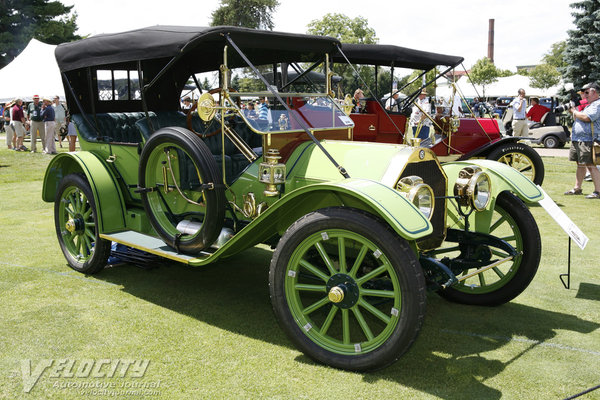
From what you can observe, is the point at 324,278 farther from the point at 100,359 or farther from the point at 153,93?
the point at 153,93

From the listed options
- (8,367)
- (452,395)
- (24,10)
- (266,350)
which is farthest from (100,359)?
(24,10)

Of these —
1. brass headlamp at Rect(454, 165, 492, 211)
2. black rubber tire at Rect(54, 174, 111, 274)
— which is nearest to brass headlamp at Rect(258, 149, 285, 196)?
brass headlamp at Rect(454, 165, 492, 211)

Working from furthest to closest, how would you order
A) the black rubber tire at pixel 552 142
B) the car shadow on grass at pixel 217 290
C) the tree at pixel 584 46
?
the tree at pixel 584 46, the black rubber tire at pixel 552 142, the car shadow on grass at pixel 217 290

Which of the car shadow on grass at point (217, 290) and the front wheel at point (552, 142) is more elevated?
the front wheel at point (552, 142)

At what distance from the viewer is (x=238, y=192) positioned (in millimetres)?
4246

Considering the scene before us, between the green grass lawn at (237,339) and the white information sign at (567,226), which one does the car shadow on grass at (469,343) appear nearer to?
the green grass lawn at (237,339)

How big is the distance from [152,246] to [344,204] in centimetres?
174

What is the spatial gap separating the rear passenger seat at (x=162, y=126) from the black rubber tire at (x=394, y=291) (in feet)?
3.91

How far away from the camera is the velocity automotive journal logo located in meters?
3.05

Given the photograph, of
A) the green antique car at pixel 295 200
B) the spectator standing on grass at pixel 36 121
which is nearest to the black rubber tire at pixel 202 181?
the green antique car at pixel 295 200

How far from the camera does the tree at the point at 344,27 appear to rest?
164 feet

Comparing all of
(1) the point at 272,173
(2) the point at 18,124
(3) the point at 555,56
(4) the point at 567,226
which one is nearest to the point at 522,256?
(4) the point at 567,226

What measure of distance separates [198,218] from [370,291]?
1896 mm

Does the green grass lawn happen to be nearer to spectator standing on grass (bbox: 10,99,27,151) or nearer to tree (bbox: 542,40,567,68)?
spectator standing on grass (bbox: 10,99,27,151)
